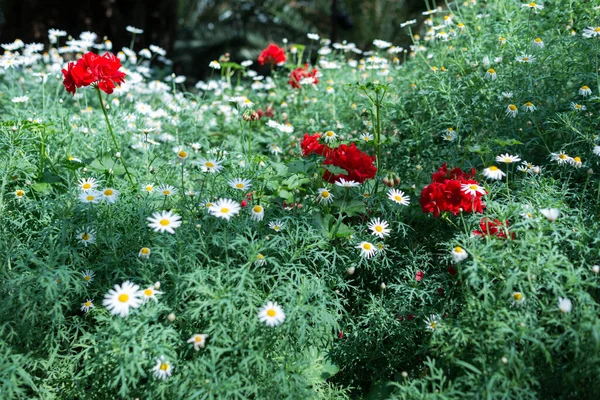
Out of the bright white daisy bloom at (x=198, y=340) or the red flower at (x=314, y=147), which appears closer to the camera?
the bright white daisy bloom at (x=198, y=340)

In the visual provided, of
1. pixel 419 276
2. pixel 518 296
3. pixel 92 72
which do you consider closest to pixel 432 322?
pixel 419 276

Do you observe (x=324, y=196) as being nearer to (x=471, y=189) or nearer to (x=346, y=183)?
(x=346, y=183)

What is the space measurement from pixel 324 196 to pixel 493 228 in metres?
0.67

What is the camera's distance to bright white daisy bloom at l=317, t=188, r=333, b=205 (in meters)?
2.21

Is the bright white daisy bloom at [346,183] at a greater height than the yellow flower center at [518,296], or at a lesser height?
greater

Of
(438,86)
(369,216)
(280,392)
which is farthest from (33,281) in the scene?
(438,86)

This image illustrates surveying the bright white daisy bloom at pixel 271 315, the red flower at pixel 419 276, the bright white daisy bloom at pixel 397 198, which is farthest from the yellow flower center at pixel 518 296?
the bright white daisy bloom at pixel 271 315

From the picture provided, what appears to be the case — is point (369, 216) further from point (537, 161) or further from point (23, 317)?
point (23, 317)

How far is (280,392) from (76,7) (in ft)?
18.4

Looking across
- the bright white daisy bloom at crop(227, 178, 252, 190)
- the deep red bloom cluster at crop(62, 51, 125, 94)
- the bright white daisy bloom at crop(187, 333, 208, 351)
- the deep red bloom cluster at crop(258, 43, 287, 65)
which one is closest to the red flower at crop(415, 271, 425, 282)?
the bright white daisy bloom at crop(227, 178, 252, 190)

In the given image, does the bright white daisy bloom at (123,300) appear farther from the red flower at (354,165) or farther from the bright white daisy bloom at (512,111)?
the bright white daisy bloom at (512,111)

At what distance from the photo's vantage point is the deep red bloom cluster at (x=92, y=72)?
2295 millimetres

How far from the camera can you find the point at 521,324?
1.67 metres

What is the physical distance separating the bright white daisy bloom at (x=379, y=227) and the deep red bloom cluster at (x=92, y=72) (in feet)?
4.21
